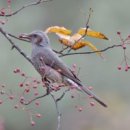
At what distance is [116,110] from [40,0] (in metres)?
4.12

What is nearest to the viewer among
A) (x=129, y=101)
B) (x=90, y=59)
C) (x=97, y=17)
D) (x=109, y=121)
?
(x=109, y=121)

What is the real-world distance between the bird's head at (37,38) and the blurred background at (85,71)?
197 centimetres

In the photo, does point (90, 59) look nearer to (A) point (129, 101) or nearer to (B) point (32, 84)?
(A) point (129, 101)

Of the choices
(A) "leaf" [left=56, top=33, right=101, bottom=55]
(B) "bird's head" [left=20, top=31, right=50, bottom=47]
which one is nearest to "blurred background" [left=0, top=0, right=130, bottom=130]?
(B) "bird's head" [left=20, top=31, right=50, bottom=47]

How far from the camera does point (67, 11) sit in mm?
12477

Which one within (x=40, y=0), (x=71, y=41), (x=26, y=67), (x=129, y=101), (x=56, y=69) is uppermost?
(x=40, y=0)

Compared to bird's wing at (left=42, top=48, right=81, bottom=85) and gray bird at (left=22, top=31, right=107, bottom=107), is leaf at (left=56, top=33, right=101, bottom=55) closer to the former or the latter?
gray bird at (left=22, top=31, right=107, bottom=107)

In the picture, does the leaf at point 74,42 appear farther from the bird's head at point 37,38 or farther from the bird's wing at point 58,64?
the bird's wing at point 58,64

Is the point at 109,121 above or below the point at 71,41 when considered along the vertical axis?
below

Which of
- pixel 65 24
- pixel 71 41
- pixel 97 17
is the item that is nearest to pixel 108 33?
pixel 97 17

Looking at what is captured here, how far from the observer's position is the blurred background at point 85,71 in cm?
817

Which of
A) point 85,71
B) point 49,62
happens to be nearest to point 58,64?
point 49,62

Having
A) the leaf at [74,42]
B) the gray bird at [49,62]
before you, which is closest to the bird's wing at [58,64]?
the gray bird at [49,62]

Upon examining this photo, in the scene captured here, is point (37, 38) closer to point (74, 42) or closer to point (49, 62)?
point (49, 62)
